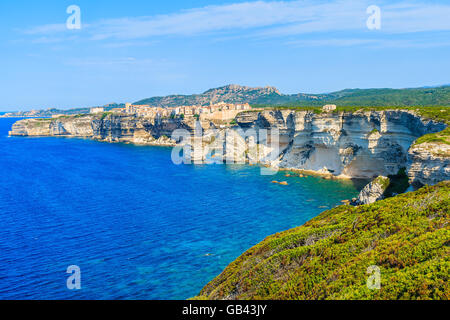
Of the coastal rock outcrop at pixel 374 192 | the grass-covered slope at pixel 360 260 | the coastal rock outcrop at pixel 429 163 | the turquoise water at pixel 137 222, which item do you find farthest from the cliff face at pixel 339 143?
the grass-covered slope at pixel 360 260

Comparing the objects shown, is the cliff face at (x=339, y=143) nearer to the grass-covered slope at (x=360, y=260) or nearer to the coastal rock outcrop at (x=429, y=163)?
the coastal rock outcrop at (x=429, y=163)

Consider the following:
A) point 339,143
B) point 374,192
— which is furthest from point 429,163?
point 339,143

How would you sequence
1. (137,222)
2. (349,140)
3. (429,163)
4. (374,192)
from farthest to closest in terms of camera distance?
1. (349,140)
2. (374,192)
3. (137,222)
4. (429,163)

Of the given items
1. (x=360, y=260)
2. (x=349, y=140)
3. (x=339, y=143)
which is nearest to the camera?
(x=360, y=260)

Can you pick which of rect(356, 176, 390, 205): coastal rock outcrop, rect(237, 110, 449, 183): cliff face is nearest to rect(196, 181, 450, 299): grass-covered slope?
rect(356, 176, 390, 205): coastal rock outcrop

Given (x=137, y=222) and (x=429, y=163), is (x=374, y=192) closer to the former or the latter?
(x=429, y=163)
